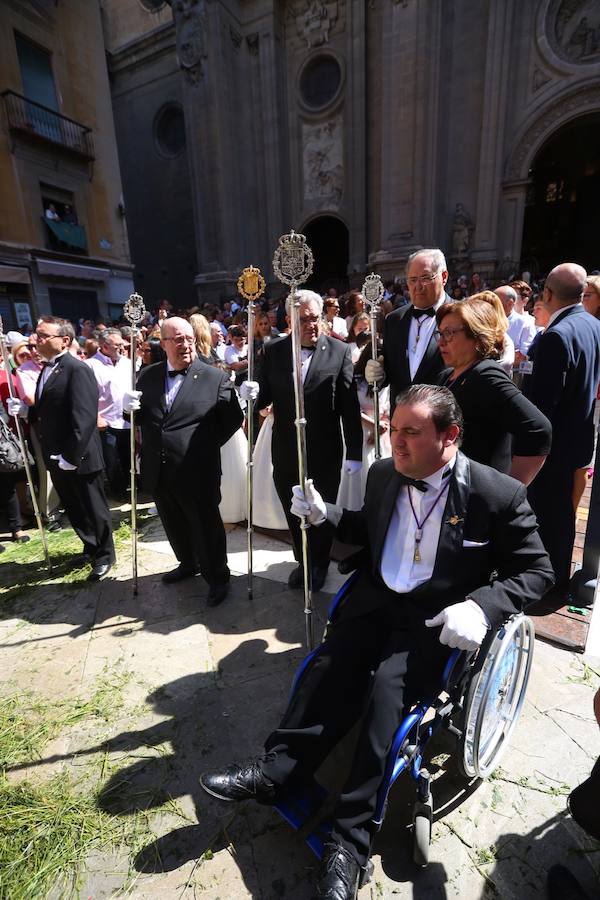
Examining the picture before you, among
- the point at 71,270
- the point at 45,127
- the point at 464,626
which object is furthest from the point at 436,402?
the point at 45,127

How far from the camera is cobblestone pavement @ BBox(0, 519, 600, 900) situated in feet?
6.13

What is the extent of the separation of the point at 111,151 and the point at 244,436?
1840 cm

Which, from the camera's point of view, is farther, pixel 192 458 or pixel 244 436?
pixel 244 436

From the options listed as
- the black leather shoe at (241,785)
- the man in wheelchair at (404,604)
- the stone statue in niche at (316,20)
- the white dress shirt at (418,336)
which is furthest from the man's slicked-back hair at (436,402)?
the stone statue in niche at (316,20)

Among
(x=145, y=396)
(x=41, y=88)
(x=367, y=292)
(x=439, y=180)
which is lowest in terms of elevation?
(x=145, y=396)

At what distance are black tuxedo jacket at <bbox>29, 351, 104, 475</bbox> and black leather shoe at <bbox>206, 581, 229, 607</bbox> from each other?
145cm

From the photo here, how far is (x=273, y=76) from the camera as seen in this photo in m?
16.9

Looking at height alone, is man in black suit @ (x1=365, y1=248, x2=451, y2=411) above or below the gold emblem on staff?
below

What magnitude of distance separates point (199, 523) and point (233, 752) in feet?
5.30

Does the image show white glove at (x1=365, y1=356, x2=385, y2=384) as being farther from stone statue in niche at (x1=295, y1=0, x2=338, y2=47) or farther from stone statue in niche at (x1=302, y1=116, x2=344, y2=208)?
stone statue in niche at (x1=295, y1=0, x2=338, y2=47)

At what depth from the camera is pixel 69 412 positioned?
3.90 metres

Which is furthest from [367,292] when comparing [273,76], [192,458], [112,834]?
[273,76]

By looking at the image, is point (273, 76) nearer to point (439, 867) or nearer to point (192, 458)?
point (192, 458)

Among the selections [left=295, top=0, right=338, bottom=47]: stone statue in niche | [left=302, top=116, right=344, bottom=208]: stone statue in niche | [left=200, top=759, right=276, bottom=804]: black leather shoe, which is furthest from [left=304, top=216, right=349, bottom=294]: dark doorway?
[left=200, top=759, right=276, bottom=804]: black leather shoe
